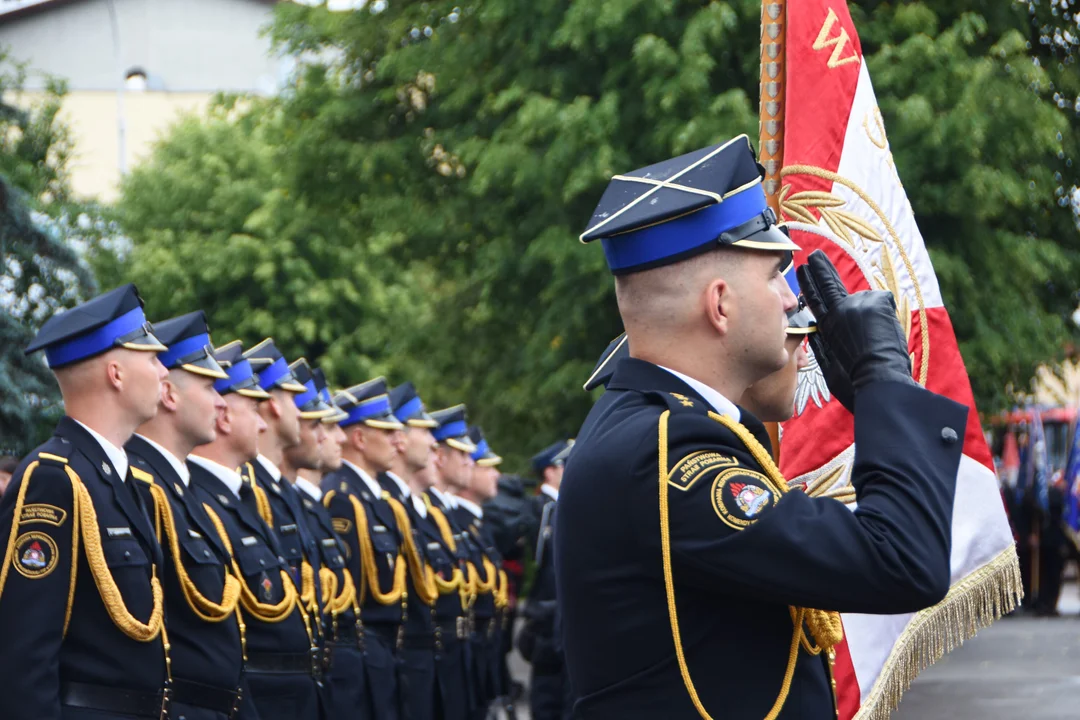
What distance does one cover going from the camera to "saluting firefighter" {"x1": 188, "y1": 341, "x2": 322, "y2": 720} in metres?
5.95

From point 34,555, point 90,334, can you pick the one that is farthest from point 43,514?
point 90,334

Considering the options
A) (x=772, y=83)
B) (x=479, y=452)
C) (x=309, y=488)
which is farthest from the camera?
(x=479, y=452)

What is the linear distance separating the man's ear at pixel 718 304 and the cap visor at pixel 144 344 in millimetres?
2577

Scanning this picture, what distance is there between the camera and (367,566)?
27.8ft

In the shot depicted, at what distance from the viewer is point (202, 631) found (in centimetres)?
477

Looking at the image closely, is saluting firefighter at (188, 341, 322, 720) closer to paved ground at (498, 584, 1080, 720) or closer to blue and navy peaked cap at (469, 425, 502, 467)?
blue and navy peaked cap at (469, 425, 502, 467)

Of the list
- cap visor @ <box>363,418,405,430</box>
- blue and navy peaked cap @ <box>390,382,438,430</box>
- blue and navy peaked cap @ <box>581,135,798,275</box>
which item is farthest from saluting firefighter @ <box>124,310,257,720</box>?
blue and navy peaked cap @ <box>390,382,438,430</box>

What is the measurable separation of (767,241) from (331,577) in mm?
5482

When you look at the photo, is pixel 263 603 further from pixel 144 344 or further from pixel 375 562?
pixel 375 562

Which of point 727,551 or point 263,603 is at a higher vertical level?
point 727,551

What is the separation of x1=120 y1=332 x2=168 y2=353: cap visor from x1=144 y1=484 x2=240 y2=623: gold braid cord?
52cm

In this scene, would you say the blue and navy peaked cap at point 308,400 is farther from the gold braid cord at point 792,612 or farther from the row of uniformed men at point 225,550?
the gold braid cord at point 792,612

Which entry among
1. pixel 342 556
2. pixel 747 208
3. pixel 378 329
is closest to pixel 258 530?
pixel 342 556

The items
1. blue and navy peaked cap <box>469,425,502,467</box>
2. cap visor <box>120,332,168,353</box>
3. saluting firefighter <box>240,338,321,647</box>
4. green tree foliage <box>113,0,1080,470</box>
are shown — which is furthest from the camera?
blue and navy peaked cap <box>469,425,502,467</box>
